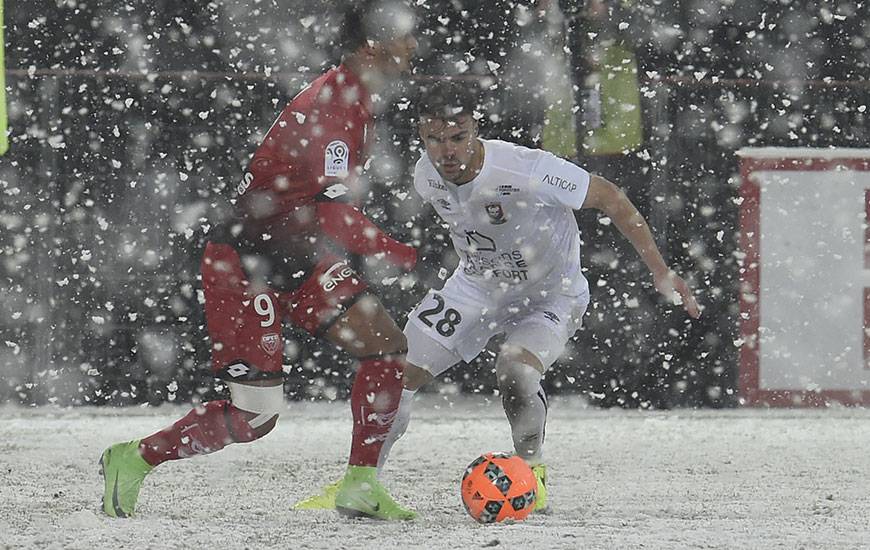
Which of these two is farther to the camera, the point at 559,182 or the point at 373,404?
the point at 559,182

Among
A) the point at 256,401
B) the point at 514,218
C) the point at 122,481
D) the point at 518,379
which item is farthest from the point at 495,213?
the point at 122,481

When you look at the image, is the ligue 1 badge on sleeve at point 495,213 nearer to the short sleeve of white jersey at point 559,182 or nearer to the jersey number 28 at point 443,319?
the short sleeve of white jersey at point 559,182

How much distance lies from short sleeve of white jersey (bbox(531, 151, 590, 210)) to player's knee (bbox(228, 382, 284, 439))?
1.19 m

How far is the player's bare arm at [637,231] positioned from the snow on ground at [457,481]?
0.77 metres

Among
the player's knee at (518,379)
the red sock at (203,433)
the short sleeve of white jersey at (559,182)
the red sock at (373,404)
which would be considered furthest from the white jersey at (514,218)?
the red sock at (203,433)

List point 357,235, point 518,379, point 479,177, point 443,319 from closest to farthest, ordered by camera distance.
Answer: point 357,235 < point 518,379 < point 479,177 < point 443,319

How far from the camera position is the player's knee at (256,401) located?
5215 millimetres

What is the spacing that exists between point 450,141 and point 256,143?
3158mm

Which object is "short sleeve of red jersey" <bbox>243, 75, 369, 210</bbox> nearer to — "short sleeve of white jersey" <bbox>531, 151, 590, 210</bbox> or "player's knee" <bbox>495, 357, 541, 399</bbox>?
"short sleeve of white jersey" <bbox>531, 151, 590, 210</bbox>

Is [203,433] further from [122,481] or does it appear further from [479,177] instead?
[479,177]

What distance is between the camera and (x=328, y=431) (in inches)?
316

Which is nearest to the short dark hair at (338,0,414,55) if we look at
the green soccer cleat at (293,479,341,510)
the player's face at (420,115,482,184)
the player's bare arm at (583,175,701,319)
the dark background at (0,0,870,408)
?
the player's face at (420,115,482,184)

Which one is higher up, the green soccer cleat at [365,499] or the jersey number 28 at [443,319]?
the jersey number 28 at [443,319]

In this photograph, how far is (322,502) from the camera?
18.1 ft
